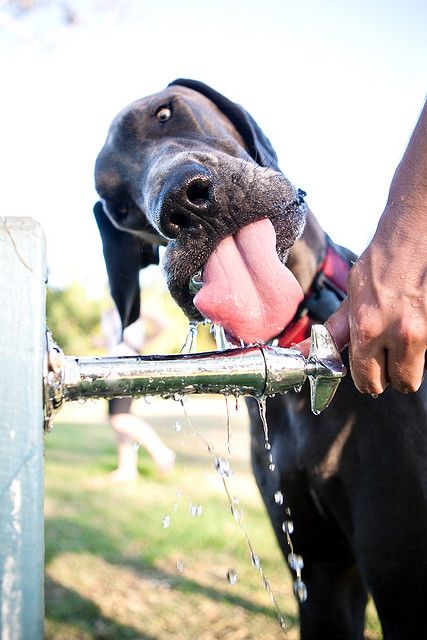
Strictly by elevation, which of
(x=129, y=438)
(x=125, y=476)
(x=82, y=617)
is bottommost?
(x=125, y=476)

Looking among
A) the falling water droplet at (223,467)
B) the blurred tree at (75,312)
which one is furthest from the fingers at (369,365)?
the blurred tree at (75,312)

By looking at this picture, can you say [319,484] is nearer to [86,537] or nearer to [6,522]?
[6,522]

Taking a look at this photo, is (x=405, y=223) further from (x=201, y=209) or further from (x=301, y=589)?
(x=301, y=589)

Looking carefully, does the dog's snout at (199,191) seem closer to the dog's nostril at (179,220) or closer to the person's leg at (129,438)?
the dog's nostril at (179,220)

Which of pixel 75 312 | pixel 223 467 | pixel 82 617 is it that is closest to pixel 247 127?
pixel 223 467

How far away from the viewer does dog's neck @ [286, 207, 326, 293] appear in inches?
84.7

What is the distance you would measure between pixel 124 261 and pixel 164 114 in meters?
0.59

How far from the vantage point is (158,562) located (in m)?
4.16

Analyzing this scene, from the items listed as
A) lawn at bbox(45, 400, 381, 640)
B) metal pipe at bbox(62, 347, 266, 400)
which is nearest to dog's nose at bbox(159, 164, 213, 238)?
lawn at bbox(45, 400, 381, 640)

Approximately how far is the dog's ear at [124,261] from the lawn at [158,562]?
82 cm

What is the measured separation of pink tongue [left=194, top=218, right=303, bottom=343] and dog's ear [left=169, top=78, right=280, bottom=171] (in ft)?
1.87

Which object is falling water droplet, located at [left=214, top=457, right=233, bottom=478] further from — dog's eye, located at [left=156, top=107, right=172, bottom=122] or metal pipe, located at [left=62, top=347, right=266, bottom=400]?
dog's eye, located at [left=156, top=107, right=172, bottom=122]

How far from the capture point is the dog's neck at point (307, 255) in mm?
2150

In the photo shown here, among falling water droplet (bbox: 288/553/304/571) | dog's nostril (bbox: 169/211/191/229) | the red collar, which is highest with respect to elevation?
dog's nostril (bbox: 169/211/191/229)
